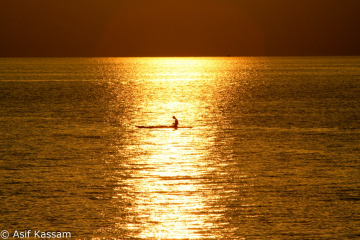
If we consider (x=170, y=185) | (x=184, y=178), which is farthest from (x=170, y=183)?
(x=184, y=178)

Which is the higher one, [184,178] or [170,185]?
[184,178]

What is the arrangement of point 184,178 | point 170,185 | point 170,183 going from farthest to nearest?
point 184,178 → point 170,183 → point 170,185

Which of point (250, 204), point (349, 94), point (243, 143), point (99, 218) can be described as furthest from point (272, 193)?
point (349, 94)

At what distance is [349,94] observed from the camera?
110250 millimetres

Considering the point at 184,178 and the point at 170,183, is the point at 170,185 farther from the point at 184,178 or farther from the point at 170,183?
the point at 184,178

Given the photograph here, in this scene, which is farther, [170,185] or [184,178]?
[184,178]

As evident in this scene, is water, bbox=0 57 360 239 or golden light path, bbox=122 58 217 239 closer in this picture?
golden light path, bbox=122 58 217 239

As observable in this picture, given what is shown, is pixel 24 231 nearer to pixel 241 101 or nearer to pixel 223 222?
pixel 223 222

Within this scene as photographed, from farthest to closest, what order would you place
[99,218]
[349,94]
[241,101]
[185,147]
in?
1. [349,94]
2. [241,101]
3. [185,147]
4. [99,218]

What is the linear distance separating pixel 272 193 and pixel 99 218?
10.6m

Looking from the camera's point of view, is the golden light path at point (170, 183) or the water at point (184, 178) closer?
the golden light path at point (170, 183)

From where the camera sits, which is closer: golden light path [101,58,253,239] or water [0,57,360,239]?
golden light path [101,58,253,239]

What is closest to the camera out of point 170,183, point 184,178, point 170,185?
point 170,185

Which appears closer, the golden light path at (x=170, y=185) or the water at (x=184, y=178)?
the golden light path at (x=170, y=185)
